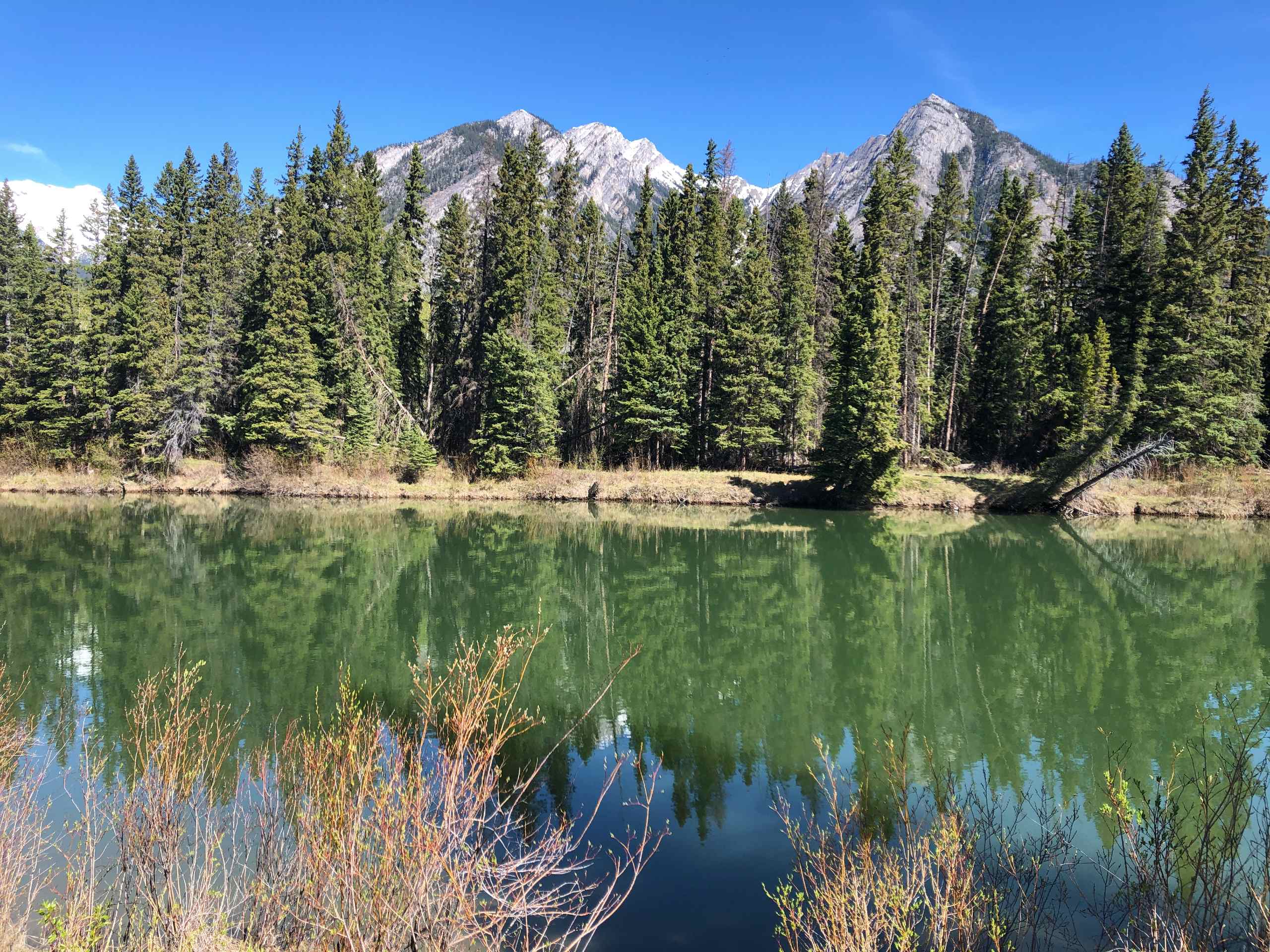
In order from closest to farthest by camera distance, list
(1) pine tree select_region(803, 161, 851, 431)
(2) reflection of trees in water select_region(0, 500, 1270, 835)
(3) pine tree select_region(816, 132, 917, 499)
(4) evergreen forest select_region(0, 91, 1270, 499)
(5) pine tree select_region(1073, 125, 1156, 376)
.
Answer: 1. (2) reflection of trees in water select_region(0, 500, 1270, 835)
2. (3) pine tree select_region(816, 132, 917, 499)
3. (4) evergreen forest select_region(0, 91, 1270, 499)
4. (5) pine tree select_region(1073, 125, 1156, 376)
5. (1) pine tree select_region(803, 161, 851, 431)

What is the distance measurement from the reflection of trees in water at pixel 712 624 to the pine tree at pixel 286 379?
33.5 feet

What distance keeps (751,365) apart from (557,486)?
1147 cm

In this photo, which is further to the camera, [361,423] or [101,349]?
[101,349]

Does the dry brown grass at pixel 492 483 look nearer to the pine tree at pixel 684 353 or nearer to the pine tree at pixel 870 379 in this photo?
the pine tree at pixel 870 379

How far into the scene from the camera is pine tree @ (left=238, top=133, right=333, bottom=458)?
37.2 meters

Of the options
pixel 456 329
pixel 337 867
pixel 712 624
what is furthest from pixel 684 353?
pixel 337 867

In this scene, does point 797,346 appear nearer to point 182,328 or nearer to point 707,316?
point 707,316

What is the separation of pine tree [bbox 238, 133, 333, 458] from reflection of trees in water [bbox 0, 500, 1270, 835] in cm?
1022

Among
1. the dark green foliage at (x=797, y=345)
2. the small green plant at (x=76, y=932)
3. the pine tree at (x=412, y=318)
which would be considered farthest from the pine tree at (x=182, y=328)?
the small green plant at (x=76, y=932)

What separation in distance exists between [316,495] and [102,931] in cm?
3613

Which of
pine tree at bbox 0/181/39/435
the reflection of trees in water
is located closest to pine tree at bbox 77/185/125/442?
pine tree at bbox 0/181/39/435

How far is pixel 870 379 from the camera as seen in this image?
32125mm

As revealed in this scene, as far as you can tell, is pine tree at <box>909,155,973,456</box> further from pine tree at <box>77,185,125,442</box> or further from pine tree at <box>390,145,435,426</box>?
pine tree at <box>77,185,125,442</box>

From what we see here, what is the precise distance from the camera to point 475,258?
138ft
